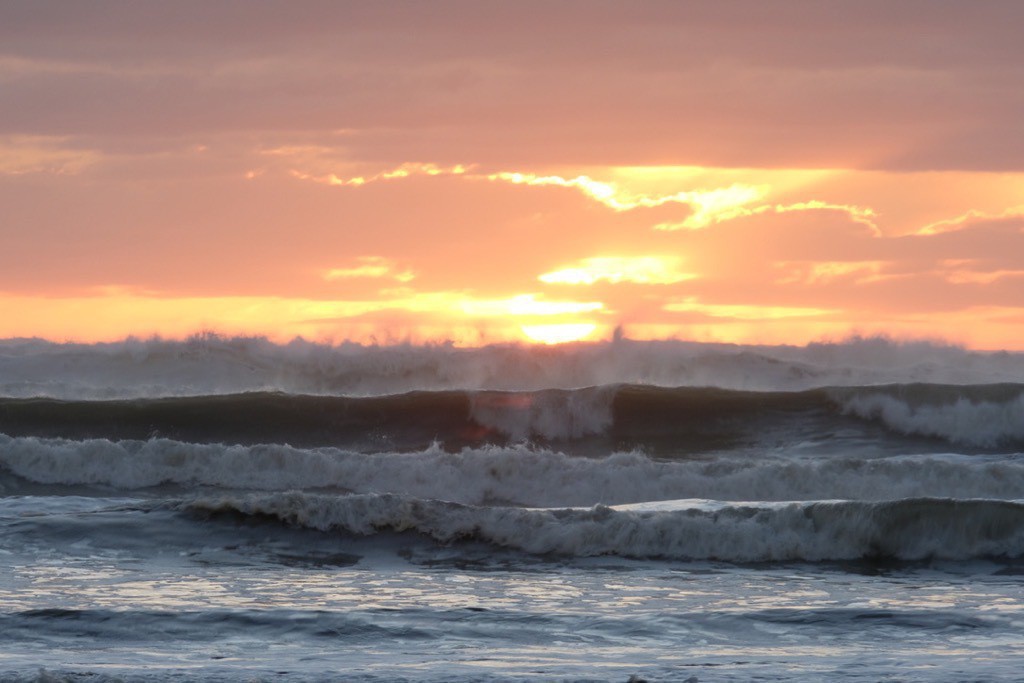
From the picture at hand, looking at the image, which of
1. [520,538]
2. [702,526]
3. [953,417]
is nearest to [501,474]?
[520,538]

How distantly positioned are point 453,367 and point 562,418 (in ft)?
20.5

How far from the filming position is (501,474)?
19.6m

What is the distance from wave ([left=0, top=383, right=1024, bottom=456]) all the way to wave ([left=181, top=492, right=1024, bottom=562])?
35.7ft

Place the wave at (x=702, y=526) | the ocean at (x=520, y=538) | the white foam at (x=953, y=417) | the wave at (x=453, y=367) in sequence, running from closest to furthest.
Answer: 1. the ocean at (x=520, y=538)
2. the wave at (x=702, y=526)
3. the white foam at (x=953, y=417)
4. the wave at (x=453, y=367)

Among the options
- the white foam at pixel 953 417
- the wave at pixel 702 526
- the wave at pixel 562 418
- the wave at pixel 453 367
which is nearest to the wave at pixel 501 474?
the wave at pixel 702 526

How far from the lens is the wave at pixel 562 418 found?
26.4 m

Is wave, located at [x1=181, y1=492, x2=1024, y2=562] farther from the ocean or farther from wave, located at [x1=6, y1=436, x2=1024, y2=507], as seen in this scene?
wave, located at [x1=6, y1=436, x2=1024, y2=507]

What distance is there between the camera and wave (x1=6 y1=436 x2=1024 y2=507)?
1858 centimetres

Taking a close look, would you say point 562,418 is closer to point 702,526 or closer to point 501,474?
point 501,474

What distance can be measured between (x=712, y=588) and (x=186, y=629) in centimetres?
463

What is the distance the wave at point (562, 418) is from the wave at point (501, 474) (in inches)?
204

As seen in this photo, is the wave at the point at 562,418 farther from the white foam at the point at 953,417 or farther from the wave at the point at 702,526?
the wave at the point at 702,526

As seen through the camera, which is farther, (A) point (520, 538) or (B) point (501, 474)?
(B) point (501, 474)

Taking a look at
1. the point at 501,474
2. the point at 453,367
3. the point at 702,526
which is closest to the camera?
the point at 702,526
